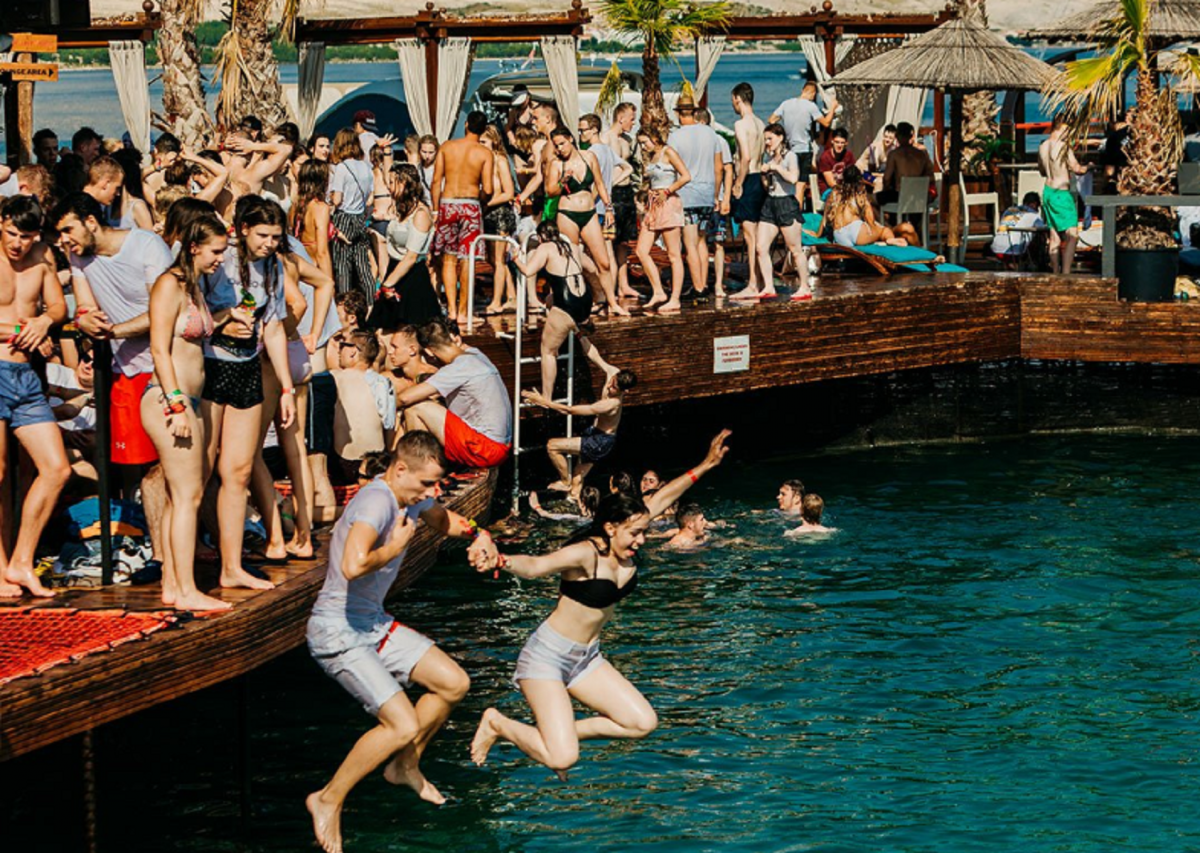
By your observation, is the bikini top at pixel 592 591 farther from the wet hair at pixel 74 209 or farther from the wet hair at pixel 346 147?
the wet hair at pixel 346 147

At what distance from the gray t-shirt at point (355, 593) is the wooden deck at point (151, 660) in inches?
25.6

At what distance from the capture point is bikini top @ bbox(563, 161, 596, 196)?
16144 millimetres

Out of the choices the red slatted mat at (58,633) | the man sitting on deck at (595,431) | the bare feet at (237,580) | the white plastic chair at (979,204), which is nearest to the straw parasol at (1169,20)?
the white plastic chair at (979,204)

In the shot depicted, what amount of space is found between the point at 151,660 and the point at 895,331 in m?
12.0

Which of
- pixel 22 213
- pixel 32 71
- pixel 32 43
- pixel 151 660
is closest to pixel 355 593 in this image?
pixel 151 660

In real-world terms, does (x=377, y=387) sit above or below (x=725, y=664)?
above

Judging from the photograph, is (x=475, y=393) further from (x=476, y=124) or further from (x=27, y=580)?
(x=476, y=124)

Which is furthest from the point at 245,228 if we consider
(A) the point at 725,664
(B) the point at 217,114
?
(B) the point at 217,114

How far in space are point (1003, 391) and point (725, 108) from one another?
80697mm

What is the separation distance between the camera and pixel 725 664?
43.5 ft

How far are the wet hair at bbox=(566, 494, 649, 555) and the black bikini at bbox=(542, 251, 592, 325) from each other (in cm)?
697

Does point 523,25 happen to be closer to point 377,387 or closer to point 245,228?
point 377,387

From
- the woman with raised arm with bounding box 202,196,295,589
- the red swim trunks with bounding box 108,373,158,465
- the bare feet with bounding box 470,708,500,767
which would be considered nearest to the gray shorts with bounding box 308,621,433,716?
the bare feet with bounding box 470,708,500,767

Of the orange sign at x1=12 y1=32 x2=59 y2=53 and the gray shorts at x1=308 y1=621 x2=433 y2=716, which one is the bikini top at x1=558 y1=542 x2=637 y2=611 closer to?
the gray shorts at x1=308 y1=621 x2=433 y2=716
